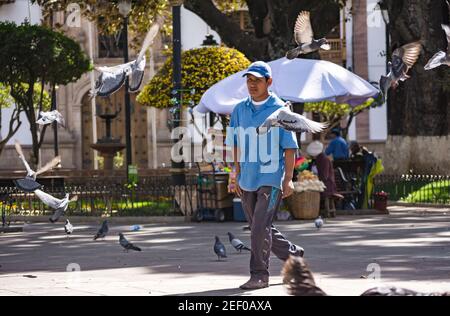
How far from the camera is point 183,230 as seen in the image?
1616cm

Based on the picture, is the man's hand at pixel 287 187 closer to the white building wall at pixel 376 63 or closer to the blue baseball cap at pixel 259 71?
the blue baseball cap at pixel 259 71

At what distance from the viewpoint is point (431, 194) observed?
21.0 metres

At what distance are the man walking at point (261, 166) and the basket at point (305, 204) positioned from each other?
323 inches

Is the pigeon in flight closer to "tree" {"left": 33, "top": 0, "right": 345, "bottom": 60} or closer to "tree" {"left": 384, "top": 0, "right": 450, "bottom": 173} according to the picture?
"tree" {"left": 33, "top": 0, "right": 345, "bottom": 60}

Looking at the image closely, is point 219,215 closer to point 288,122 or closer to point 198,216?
point 198,216

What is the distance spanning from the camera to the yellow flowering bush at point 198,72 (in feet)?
78.6

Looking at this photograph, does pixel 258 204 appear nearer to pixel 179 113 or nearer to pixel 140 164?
pixel 179 113

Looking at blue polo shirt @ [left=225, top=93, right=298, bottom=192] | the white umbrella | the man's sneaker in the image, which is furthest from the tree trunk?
the man's sneaker

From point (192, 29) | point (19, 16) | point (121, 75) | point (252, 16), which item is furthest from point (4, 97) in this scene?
point (121, 75)

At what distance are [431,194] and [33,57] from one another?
30.7 feet

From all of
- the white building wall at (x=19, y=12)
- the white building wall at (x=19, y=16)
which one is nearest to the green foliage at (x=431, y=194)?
the white building wall at (x=19, y=16)
